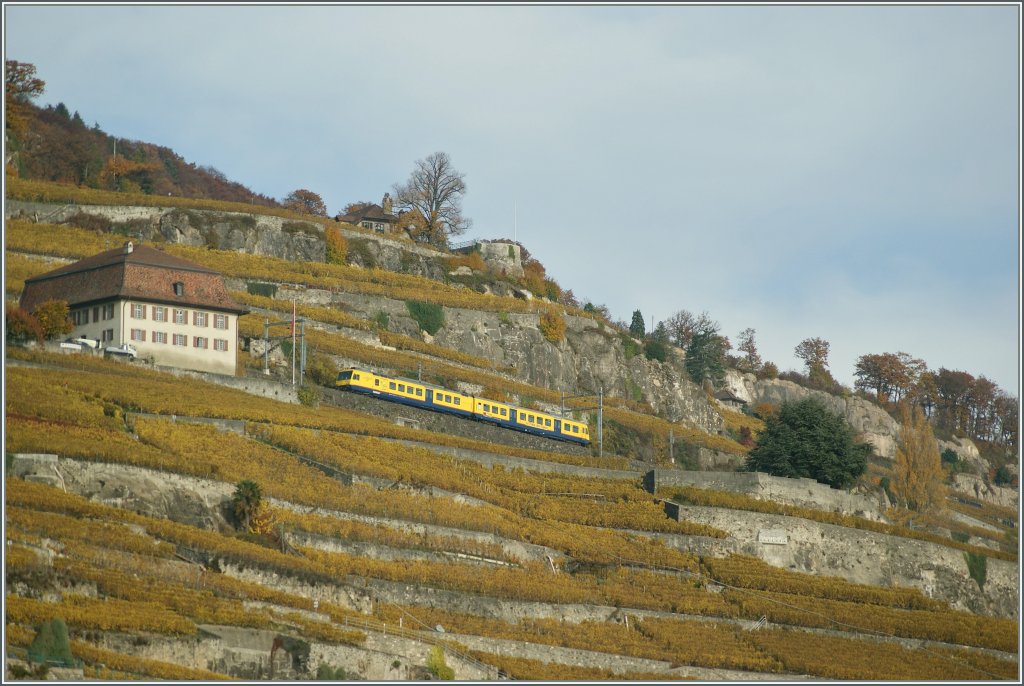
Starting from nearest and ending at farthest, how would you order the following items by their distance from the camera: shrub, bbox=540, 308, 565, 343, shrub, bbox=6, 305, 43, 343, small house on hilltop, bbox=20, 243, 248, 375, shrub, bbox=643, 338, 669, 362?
shrub, bbox=6, 305, 43, 343, small house on hilltop, bbox=20, 243, 248, 375, shrub, bbox=540, 308, 565, 343, shrub, bbox=643, 338, 669, 362

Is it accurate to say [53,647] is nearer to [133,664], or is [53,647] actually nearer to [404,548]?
[133,664]

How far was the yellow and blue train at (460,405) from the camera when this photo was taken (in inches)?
3019

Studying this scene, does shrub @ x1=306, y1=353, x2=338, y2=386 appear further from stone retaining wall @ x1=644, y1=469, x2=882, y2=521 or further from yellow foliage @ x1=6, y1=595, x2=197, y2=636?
yellow foliage @ x1=6, y1=595, x2=197, y2=636

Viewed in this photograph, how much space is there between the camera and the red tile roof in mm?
72562

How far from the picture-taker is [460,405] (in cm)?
8019

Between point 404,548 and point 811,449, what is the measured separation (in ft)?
99.5

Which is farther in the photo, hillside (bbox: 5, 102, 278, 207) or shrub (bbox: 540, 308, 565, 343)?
hillside (bbox: 5, 102, 278, 207)

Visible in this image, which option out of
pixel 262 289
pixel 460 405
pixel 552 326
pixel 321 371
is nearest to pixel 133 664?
pixel 321 371

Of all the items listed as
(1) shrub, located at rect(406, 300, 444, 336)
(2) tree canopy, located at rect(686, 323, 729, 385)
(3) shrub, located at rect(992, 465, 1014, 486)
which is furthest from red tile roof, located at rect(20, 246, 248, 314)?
(3) shrub, located at rect(992, 465, 1014, 486)

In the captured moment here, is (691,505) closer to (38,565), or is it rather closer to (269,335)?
(269,335)

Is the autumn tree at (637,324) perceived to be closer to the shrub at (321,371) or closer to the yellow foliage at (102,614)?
the shrub at (321,371)

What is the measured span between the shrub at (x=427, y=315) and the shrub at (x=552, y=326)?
28.0ft

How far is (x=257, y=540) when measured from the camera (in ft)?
172

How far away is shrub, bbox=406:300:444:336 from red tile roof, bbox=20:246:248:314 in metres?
22.6
